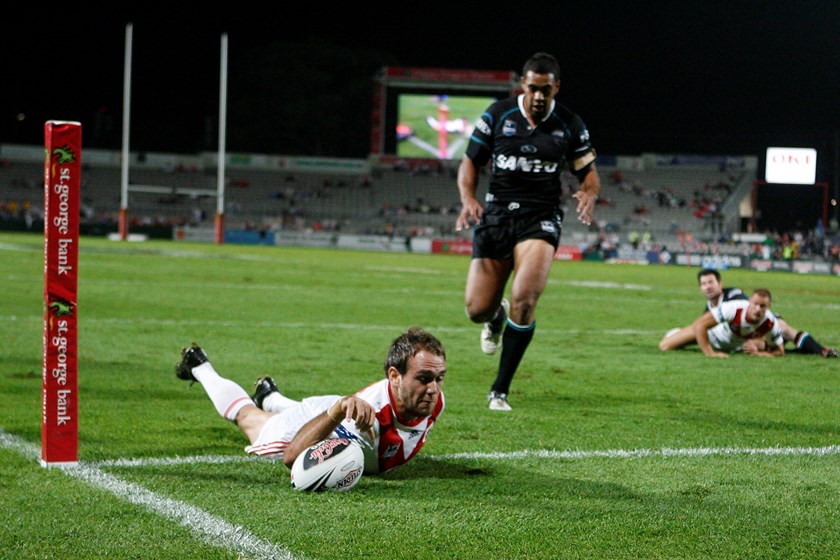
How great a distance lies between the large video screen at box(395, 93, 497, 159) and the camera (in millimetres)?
61188

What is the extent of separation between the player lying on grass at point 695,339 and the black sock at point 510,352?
162 inches

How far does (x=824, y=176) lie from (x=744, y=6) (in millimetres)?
16972

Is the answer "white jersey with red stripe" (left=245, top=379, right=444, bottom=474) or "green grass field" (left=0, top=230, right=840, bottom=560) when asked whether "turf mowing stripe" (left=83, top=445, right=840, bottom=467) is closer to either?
"green grass field" (left=0, top=230, right=840, bottom=560)

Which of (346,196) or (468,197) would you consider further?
(346,196)

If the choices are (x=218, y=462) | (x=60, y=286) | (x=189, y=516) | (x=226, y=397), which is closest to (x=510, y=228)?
(x=226, y=397)

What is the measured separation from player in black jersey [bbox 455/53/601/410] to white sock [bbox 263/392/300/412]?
184 centimetres

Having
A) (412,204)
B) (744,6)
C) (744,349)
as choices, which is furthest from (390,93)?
(744,349)

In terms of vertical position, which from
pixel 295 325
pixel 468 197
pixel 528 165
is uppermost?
pixel 528 165

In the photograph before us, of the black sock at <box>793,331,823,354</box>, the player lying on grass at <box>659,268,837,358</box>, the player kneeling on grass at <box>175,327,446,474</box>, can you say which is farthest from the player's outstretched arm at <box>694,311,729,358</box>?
the player kneeling on grass at <box>175,327,446,474</box>

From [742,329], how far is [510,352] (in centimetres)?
427

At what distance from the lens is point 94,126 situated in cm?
7600

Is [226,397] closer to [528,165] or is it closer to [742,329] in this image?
[528,165]

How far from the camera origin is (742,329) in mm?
Answer: 10242

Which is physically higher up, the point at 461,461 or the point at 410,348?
the point at 410,348
